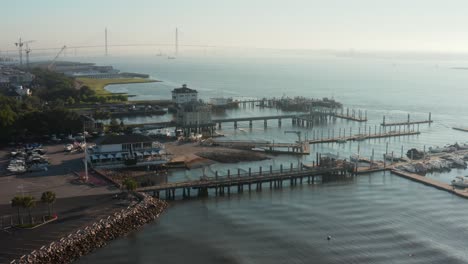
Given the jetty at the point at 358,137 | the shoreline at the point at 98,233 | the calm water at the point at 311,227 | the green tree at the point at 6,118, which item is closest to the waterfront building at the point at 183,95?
the jetty at the point at 358,137

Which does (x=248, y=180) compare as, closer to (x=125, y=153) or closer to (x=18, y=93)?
(x=125, y=153)

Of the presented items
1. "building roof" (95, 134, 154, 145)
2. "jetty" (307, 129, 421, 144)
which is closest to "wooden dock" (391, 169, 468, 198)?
"jetty" (307, 129, 421, 144)

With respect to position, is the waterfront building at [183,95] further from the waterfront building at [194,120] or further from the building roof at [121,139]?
the building roof at [121,139]

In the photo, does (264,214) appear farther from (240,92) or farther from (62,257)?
(240,92)

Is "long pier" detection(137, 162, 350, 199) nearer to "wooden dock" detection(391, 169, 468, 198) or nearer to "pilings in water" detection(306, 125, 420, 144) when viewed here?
"wooden dock" detection(391, 169, 468, 198)

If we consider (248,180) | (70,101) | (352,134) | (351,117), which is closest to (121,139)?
(248,180)

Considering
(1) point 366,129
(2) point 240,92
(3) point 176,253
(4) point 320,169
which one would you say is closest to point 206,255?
(3) point 176,253
